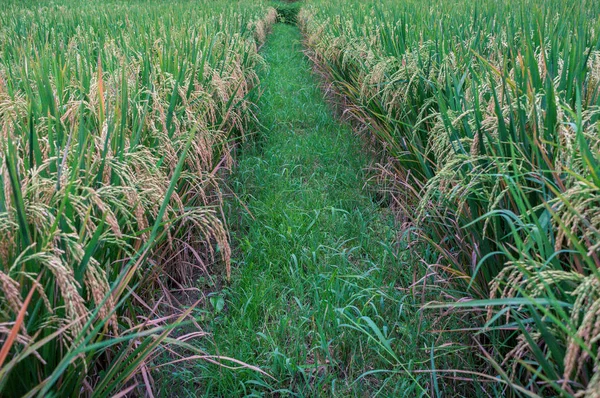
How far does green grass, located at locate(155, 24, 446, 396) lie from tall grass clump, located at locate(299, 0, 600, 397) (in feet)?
0.81

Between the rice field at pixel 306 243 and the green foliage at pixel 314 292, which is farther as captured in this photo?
the green foliage at pixel 314 292

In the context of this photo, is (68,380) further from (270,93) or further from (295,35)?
(295,35)

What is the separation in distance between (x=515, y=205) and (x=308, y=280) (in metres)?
1.26

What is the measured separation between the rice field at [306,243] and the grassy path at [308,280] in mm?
15

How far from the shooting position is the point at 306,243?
3326 millimetres

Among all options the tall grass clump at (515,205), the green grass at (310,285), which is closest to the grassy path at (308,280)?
the green grass at (310,285)

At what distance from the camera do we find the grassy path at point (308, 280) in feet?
A: 7.20

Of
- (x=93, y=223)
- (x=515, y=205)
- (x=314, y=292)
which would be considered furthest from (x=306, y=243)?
(x=93, y=223)

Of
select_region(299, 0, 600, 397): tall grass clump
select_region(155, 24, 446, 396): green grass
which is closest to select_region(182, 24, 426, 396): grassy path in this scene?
select_region(155, 24, 446, 396): green grass

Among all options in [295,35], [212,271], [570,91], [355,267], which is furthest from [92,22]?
[295,35]

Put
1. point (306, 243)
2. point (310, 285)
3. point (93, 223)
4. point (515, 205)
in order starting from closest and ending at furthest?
1. point (93, 223)
2. point (515, 205)
3. point (310, 285)
4. point (306, 243)

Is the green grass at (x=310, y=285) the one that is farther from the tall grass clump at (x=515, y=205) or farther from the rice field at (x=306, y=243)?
the tall grass clump at (x=515, y=205)

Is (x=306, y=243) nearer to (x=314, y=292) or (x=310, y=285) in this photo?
(x=310, y=285)

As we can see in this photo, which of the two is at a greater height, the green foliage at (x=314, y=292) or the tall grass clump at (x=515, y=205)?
the tall grass clump at (x=515, y=205)
